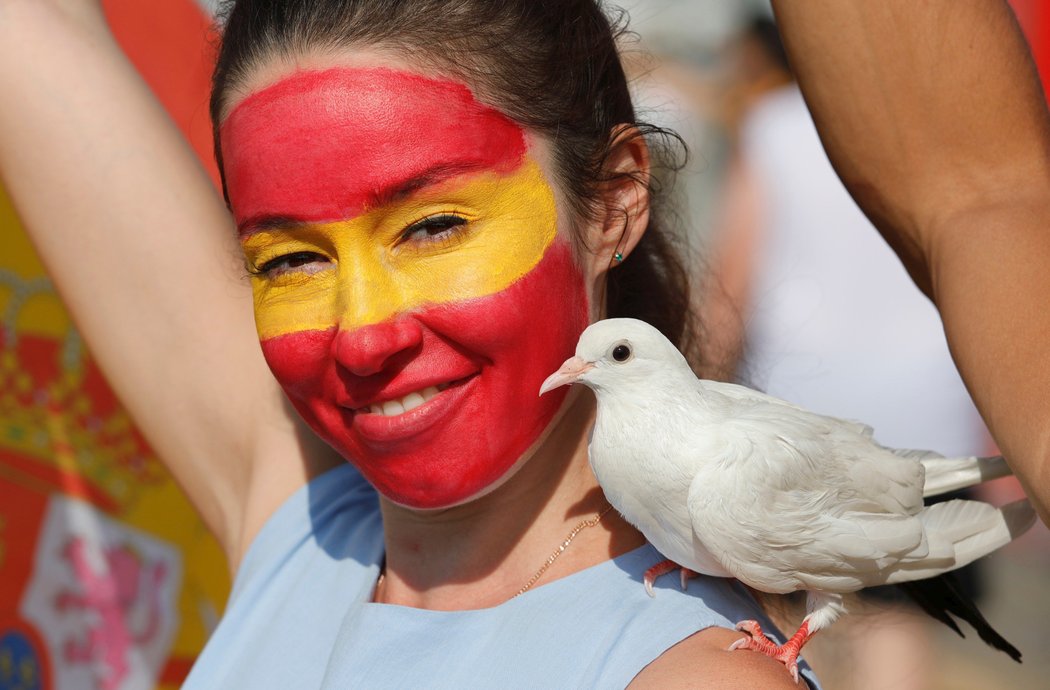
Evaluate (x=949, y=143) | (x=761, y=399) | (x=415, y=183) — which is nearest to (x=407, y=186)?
(x=415, y=183)

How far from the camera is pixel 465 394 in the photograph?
113 cm

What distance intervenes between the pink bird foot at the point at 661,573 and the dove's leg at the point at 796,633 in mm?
79

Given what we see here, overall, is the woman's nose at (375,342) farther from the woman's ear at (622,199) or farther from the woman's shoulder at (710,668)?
the woman's shoulder at (710,668)

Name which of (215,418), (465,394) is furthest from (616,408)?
(215,418)

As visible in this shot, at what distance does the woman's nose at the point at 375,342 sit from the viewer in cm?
107

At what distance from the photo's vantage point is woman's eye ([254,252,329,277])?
116cm

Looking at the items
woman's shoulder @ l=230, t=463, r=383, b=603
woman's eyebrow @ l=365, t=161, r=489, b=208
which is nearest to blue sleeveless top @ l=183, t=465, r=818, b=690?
woman's shoulder @ l=230, t=463, r=383, b=603

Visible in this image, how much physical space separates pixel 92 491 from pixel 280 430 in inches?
37.7

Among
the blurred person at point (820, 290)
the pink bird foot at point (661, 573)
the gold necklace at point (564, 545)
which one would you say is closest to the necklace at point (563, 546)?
the gold necklace at point (564, 545)

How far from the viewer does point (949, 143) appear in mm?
1101

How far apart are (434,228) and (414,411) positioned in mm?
190

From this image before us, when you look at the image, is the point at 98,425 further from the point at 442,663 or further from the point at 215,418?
the point at 442,663

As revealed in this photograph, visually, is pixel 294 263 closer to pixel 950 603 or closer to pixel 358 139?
pixel 358 139

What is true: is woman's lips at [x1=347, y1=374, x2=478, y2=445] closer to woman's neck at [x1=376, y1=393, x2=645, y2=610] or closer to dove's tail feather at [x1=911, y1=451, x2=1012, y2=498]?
woman's neck at [x1=376, y1=393, x2=645, y2=610]
